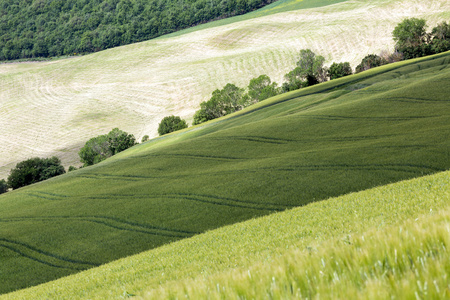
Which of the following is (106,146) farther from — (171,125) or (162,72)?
(162,72)

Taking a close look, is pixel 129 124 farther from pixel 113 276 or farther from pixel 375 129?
pixel 113 276

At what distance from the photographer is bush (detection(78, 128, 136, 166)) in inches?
3314

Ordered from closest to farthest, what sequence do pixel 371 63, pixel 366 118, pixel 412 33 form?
pixel 366 118 < pixel 371 63 < pixel 412 33

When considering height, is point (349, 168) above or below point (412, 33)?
below

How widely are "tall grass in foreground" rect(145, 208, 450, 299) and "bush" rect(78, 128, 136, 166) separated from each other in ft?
275

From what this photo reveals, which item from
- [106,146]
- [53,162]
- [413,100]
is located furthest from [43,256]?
[106,146]

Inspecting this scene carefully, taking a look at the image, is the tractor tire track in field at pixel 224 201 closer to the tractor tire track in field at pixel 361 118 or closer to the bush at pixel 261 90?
the tractor tire track in field at pixel 361 118

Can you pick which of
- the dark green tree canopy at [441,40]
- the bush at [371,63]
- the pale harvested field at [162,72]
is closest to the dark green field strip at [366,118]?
the dark green tree canopy at [441,40]

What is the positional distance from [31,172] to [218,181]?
62232 millimetres

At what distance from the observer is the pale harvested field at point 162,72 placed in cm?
11025

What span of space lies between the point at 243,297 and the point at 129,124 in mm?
113348

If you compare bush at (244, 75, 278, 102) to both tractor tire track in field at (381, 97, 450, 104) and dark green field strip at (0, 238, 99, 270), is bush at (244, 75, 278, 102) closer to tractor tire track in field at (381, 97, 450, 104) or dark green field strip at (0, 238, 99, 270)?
tractor tire track in field at (381, 97, 450, 104)

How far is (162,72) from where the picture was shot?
14512cm

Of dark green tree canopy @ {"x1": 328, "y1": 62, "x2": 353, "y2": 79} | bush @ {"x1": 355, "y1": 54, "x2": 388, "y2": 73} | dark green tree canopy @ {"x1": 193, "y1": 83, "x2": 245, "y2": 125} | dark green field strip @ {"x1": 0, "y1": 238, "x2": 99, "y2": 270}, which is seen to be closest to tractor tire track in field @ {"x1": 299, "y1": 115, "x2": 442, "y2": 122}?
dark green field strip @ {"x1": 0, "y1": 238, "x2": 99, "y2": 270}
